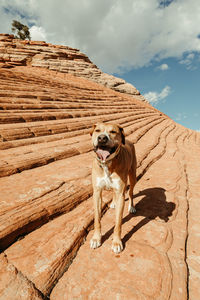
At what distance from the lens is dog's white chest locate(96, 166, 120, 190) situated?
2.50 m

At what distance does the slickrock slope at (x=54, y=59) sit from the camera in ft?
92.3

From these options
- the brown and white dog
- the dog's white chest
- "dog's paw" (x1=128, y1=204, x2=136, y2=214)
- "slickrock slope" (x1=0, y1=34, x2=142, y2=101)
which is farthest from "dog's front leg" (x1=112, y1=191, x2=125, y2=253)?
"slickrock slope" (x1=0, y1=34, x2=142, y2=101)

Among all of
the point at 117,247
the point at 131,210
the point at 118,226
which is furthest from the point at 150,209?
the point at 117,247

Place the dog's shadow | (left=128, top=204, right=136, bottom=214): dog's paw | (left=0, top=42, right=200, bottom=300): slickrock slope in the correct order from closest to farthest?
1. (left=0, top=42, right=200, bottom=300): slickrock slope
2. the dog's shadow
3. (left=128, top=204, right=136, bottom=214): dog's paw

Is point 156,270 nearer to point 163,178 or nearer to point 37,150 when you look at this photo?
point 163,178

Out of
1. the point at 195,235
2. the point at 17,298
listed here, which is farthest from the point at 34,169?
the point at 195,235

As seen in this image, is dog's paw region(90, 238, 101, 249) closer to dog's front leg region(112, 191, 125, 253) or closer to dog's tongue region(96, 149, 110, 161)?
dog's front leg region(112, 191, 125, 253)

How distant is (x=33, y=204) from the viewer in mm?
2697

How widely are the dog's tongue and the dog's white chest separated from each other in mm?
192

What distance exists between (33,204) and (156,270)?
80.2 inches

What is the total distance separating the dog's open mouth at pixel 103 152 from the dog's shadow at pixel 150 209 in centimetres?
128

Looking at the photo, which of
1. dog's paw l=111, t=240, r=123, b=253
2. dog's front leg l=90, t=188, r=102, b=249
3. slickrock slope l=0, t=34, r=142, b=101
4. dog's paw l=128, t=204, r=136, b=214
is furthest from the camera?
slickrock slope l=0, t=34, r=142, b=101

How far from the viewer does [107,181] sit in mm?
2500

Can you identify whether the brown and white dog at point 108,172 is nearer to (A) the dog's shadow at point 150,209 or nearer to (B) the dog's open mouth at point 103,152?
(B) the dog's open mouth at point 103,152
